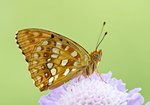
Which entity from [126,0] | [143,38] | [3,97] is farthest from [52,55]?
[126,0]

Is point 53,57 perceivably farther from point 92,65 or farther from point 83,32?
point 83,32

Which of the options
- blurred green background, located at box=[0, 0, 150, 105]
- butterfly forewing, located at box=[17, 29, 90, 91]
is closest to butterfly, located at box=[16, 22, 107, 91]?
butterfly forewing, located at box=[17, 29, 90, 91]

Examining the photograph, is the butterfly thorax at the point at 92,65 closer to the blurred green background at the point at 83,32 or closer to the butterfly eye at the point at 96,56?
the butterfly eye at the point at 96,56

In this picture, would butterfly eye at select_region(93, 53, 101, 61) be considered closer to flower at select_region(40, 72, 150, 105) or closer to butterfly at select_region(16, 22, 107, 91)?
butterfly at select_region(16, 22, 107, 91)

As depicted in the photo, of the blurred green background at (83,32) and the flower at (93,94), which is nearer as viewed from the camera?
the flower at (93,94)

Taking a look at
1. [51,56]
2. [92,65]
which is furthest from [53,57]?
[92,65]

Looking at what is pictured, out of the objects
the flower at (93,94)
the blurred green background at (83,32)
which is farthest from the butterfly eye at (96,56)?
the blurred green background at (83,32)
